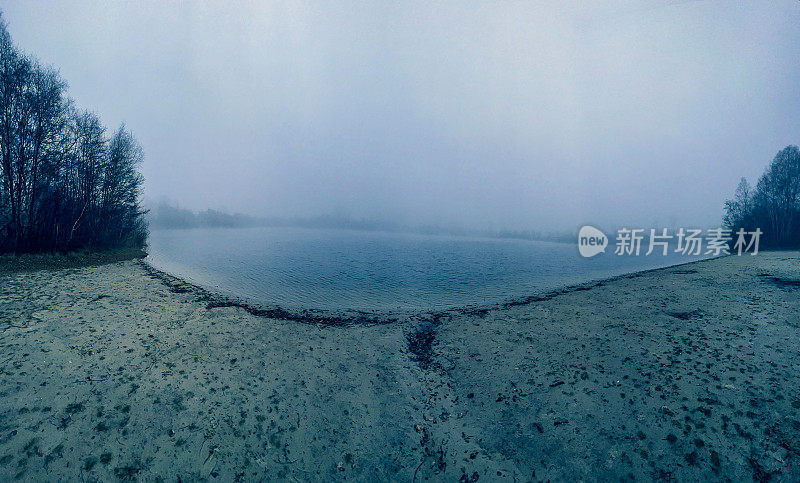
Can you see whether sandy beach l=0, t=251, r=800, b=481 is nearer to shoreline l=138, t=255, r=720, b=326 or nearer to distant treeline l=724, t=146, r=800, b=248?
shoreline l=138, t=255, r=720, b=326

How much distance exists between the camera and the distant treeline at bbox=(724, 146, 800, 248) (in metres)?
46.8

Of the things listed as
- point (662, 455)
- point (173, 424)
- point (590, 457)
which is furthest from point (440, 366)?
point (173, 424)

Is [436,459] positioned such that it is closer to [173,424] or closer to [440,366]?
[440,366]

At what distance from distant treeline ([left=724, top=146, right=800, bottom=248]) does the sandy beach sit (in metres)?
61.7

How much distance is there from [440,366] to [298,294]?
14.4 metres

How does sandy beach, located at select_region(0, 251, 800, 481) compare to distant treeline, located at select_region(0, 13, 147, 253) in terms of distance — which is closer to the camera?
sandy beach, located at select_region(0, 251, 800, 481)

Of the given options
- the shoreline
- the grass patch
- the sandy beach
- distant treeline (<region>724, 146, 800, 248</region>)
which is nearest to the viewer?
the sandy beach

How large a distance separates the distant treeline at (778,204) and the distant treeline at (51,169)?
338ft

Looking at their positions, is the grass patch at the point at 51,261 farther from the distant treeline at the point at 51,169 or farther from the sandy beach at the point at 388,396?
the sandy beach at the point at 388,396

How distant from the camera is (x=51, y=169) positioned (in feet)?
77.6

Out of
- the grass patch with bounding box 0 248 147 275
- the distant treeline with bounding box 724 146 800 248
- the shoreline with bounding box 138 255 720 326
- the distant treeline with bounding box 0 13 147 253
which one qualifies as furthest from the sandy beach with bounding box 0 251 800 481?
the distant treeline with bounding box 724 146 800 248

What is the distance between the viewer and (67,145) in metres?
25.0

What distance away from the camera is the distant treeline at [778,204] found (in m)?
46.8

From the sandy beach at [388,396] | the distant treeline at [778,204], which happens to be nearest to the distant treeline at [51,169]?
the sandy beach at [388,396]
